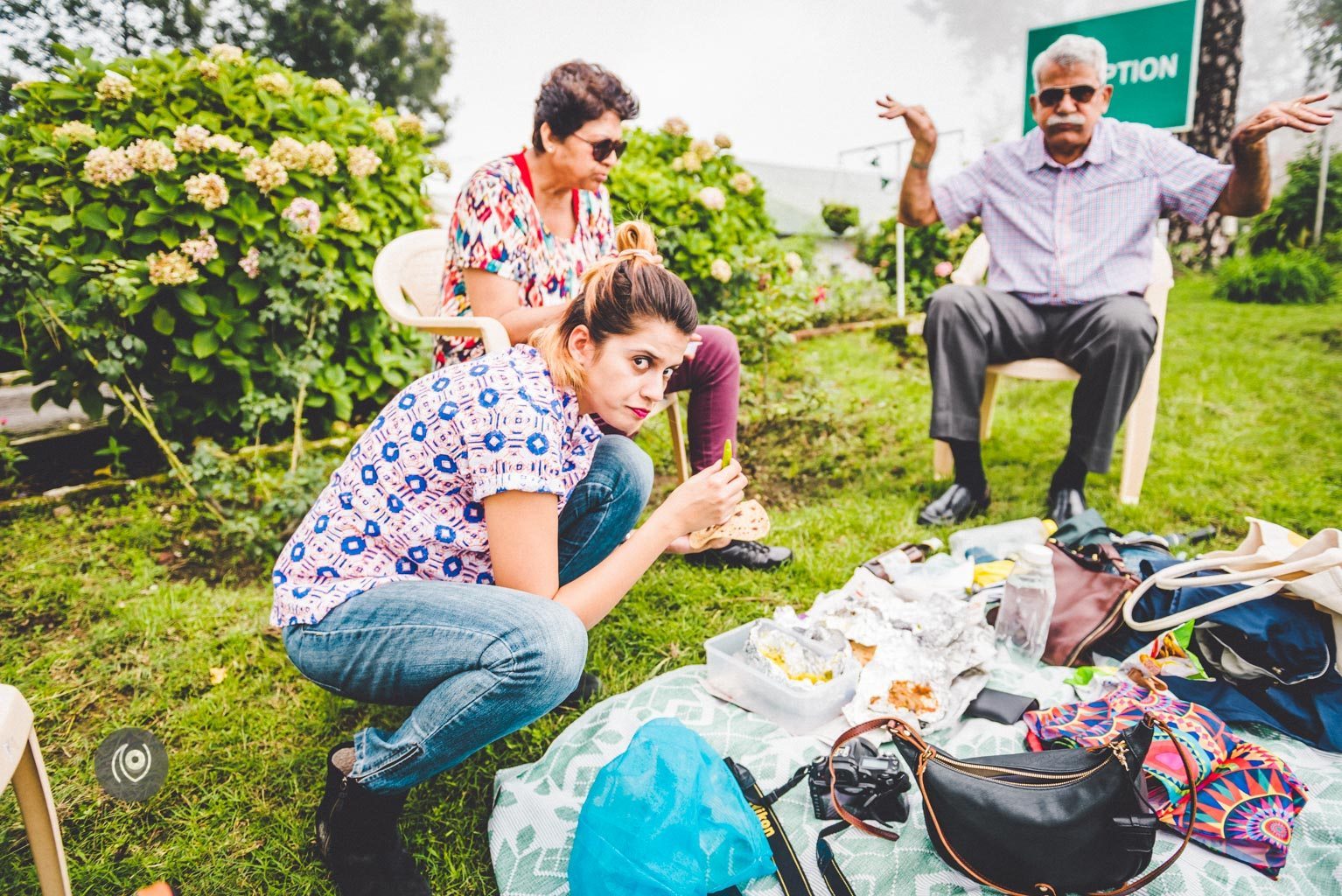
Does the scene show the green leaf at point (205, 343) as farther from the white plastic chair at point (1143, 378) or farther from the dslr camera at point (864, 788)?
the white plastic chair at point (1143, 378)

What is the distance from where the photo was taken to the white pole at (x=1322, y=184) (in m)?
6.61

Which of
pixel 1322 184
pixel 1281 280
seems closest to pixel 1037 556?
pixel 1281 280

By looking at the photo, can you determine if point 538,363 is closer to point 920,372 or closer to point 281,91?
point 281,91

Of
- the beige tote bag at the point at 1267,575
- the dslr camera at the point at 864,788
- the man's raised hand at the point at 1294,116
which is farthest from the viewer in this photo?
the man's raised hand at the point at 1294,116

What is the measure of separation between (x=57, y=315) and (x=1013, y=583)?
135 inches

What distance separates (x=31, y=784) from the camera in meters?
1.04

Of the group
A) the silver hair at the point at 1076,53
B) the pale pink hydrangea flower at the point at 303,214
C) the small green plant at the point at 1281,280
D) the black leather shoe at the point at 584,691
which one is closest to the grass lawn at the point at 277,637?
the black leather shoe at the point at 584,691

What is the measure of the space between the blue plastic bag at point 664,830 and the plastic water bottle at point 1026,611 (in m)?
1.04

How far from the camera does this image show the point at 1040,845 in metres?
1.29

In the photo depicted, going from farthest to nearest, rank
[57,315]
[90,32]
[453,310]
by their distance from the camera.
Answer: [90,32]
[57,315]
[453,310]

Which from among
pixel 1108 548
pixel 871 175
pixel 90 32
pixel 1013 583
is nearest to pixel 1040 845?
pixel 1013 583

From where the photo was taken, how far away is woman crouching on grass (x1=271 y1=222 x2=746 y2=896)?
136 centimetres

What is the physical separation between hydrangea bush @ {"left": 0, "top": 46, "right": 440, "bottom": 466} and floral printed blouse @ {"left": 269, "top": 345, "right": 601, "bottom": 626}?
1.78 m

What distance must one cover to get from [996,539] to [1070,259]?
1.24m
